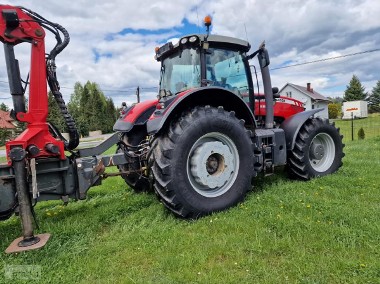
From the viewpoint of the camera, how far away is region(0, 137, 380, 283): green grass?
2453 mm

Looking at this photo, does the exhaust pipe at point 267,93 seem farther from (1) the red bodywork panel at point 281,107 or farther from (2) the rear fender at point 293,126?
(2) the rear fender at point 293,126

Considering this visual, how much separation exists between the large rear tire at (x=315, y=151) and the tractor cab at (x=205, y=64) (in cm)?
115

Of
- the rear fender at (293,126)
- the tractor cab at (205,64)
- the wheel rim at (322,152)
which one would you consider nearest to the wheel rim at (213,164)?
the tractor cab at (205,64)

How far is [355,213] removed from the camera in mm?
3383

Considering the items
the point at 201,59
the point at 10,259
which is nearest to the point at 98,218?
the point at 10,259

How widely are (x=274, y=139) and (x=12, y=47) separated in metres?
3.56

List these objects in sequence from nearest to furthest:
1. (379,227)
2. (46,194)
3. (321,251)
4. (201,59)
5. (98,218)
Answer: (321,251), (379,227), (46,194), (98,218), (201,59)

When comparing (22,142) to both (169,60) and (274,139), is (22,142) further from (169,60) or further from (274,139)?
(274,139)

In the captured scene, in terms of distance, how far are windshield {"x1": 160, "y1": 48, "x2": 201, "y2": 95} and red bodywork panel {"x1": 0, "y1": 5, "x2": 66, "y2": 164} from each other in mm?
1903

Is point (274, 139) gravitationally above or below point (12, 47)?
below

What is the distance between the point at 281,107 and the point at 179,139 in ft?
9.56

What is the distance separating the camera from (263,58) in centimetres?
484

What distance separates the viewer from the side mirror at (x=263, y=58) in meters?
4.80

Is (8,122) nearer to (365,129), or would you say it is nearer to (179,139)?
(179,139)
